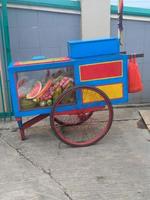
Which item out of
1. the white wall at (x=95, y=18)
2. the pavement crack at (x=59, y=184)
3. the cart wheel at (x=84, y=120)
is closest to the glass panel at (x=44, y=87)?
the cart wheel at (x=84, y=120)

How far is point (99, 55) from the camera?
3715 millimetres

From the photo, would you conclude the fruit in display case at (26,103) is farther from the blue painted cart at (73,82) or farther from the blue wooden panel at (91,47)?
the blue wooden panel at (91,47)

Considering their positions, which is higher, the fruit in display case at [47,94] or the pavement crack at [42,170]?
the fruit in display case at [47,94]

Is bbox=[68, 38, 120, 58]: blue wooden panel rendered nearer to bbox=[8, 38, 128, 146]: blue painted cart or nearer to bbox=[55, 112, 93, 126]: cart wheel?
bbox=[8, 38, 128, 146]: blue painted cart

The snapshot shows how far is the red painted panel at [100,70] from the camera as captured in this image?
3.70 metres

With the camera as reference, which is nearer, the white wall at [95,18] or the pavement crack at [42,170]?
the pavement crack at [42,170]

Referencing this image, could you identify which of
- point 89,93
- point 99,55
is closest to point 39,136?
point 89,93

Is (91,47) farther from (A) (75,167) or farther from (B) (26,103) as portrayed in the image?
(A) (75,167)

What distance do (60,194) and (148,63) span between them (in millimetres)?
2758

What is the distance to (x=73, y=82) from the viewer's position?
3783mm

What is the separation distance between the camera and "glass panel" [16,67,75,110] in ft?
12.5

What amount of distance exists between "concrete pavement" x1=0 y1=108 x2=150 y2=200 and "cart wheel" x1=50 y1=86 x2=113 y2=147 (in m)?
0.13

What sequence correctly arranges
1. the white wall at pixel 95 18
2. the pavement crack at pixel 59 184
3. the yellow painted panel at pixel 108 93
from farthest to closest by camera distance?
the white wall at pixel 95 18 < the yellow painted panel at pixel 108 93 < the pavement crack at pixel 59 184

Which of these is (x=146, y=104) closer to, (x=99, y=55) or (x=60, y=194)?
(x=99, y=55)
